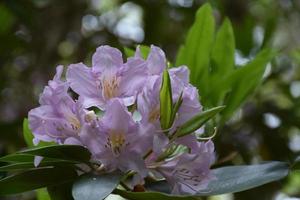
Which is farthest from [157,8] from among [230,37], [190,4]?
[230,37]

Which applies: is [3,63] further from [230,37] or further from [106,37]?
[230,37]

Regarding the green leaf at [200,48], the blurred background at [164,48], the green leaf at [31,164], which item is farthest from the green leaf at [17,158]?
the blurred background at [164,48]

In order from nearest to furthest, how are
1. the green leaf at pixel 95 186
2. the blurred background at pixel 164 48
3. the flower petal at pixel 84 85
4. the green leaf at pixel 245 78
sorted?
the green leaf at pixel 95 186 < the flower petal at pixel 84 85 < the green leaf at pixel 245 78 < the blurred background at pixel 164 48

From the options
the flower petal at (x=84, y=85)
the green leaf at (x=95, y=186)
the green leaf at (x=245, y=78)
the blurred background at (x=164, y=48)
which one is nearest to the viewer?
the green leaf at (x=95, y=186)

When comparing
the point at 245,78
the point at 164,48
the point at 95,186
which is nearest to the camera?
the point at 95,186

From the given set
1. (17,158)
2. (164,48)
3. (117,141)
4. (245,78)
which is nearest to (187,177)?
(117,141)

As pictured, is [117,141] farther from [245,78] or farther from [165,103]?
[245,78]

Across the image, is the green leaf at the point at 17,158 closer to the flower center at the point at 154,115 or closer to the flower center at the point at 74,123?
the flower center at the point at 74,123
